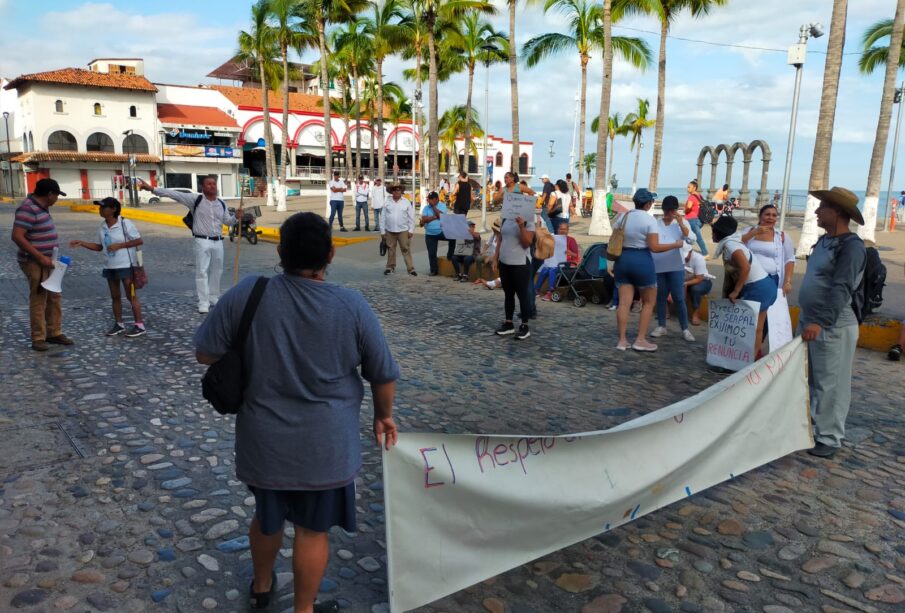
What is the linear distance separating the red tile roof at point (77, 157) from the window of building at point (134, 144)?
938mm

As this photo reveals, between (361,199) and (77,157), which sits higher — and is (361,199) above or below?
below

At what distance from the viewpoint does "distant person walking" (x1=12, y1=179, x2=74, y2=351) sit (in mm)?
6598

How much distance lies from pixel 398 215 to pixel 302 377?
34.9 ft

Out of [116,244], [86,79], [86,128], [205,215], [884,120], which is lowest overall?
[116,244]

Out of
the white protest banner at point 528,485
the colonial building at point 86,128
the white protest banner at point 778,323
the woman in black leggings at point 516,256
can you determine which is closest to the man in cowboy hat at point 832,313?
the white protest banner at point 528,485

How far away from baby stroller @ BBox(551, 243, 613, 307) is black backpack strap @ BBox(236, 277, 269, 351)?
27.2ft

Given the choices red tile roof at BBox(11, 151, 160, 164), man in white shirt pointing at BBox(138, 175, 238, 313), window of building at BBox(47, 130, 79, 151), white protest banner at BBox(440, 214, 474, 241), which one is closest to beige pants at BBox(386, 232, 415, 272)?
white protest banner at BBox(440, 214, 474, 241)

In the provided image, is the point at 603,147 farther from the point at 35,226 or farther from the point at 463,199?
the point at 35,226

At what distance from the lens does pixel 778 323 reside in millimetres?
6582

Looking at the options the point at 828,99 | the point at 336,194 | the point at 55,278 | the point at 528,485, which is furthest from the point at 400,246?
the point at 528,485

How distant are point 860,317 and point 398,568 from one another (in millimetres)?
3789

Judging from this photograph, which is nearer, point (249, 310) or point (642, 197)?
point (249, 310)

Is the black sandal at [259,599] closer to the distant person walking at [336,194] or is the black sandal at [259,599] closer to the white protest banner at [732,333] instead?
the white protest banner at [732,333]

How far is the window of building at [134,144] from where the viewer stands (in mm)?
48531
